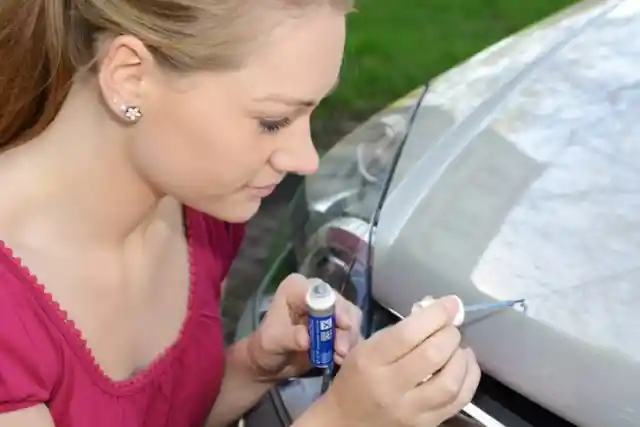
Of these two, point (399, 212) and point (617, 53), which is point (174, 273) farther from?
point (617, 53)

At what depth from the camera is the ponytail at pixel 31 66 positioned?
0.88 meters

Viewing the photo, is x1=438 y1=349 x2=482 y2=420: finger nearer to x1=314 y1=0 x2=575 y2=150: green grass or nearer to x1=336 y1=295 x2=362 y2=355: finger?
x1=336 y1=295 x2=362 y2=355: finger

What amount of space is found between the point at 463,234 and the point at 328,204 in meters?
0.22

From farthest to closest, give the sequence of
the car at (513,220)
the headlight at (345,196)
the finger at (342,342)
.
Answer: the headlight at (345,196) → the finger at (342,342) → the car at (513,220)

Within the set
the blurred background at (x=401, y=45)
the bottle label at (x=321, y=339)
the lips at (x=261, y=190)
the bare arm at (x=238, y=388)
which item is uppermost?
the lips at (x=261, y=190)

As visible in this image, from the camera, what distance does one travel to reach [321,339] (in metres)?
0.99

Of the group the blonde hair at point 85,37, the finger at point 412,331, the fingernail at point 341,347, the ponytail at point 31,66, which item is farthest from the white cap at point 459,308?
the ponytail at point 31,66

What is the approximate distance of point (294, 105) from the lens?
2.89 feet

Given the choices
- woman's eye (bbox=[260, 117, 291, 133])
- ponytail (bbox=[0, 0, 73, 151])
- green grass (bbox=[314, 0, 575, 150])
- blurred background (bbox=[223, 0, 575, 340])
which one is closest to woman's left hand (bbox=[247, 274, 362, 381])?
woman's eye (bbox=[260, 117, 291, 133])

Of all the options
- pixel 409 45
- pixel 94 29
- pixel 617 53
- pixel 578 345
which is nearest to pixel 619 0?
pixel 617 53

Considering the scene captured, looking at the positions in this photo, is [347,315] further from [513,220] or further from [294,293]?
[513,220]

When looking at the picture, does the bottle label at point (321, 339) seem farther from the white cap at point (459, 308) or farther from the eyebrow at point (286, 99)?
the eyebrow at point (286, 99)

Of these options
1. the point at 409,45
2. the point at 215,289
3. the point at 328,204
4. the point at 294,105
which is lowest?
the point at 409,45

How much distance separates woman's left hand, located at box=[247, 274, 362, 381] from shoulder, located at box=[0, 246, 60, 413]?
269 mm
